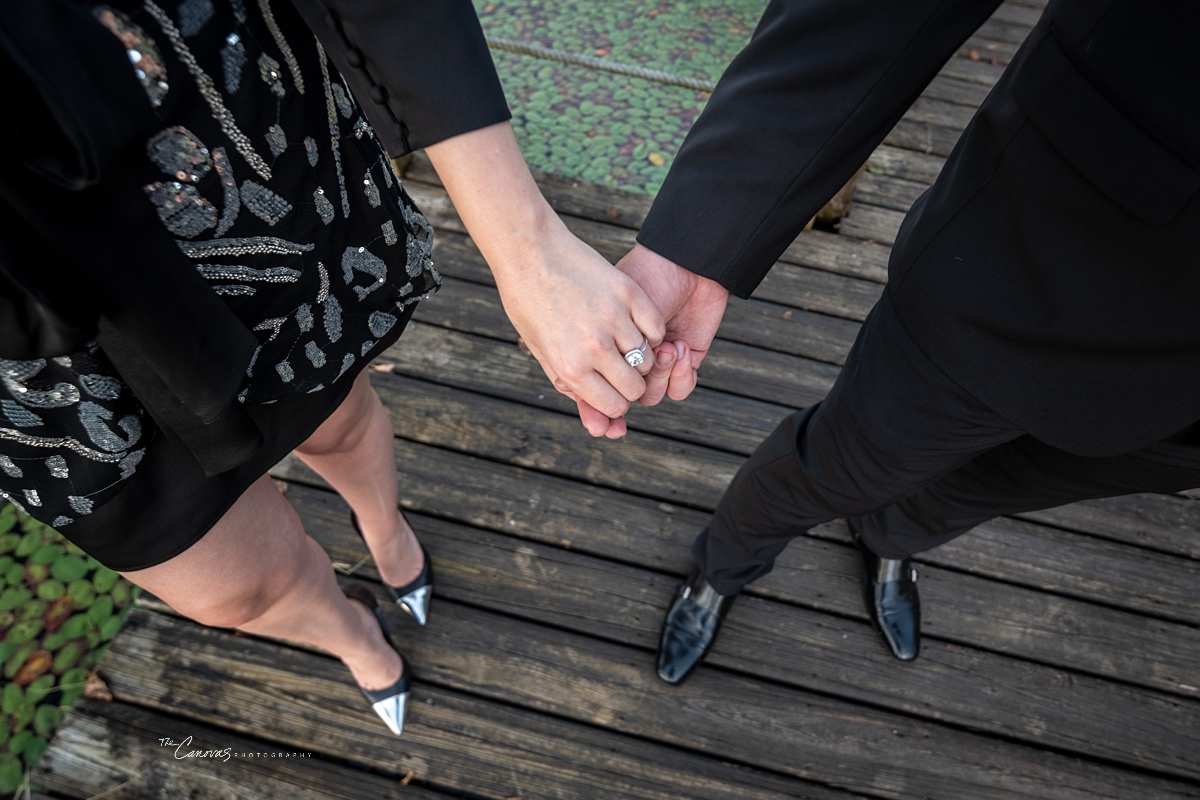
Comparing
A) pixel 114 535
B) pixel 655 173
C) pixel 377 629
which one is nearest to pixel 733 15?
pixel 655 173

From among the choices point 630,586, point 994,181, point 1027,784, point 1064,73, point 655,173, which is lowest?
point 1027,784

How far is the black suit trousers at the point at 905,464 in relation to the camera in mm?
888

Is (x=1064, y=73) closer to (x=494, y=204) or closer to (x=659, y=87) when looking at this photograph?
(x=494, y=204)

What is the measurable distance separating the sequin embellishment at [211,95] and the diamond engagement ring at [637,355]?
1.48 feet

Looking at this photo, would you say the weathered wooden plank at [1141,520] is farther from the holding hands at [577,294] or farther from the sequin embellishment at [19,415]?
the sequin embellishment at [19,415]

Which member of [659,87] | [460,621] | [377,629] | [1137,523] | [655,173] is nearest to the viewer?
[377,629]

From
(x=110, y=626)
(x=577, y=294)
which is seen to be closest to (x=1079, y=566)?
(x=577, y=294)

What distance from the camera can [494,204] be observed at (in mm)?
703

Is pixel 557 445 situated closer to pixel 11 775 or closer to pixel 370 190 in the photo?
pixel 370 190

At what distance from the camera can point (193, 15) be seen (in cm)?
56

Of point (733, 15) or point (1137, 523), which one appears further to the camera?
point (733, 15)

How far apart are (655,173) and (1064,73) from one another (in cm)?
189

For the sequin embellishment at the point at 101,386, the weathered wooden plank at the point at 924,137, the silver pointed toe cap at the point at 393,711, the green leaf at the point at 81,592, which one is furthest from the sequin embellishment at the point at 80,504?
the weathered wooden plank at the point at 924,137

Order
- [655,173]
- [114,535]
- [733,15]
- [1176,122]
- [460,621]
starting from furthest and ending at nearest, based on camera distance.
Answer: [733,15], [655,173], [460,621], [114,535], [1176,122]
